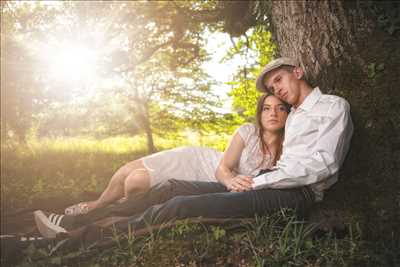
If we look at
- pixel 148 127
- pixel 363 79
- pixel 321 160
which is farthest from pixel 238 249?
pixel 148 127

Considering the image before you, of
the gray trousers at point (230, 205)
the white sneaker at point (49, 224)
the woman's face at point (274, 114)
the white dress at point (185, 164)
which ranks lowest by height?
the white sneaker at point (49, 224)

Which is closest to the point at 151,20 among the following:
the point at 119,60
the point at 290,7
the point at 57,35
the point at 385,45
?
the point at 119,60

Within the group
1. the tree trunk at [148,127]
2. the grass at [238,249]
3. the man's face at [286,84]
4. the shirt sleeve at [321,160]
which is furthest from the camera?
the tree trunk at [148,127]

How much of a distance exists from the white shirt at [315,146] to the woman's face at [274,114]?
51 cm

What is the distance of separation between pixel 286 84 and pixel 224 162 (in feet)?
3.57

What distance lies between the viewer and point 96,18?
9492 mm

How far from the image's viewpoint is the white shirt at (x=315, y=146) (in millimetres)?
3264

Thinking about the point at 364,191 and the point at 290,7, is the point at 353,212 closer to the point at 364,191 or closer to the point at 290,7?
the point at 364,191

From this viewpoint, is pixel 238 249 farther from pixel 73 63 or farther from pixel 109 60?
pixel 73 63

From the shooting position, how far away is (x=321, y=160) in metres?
3.23

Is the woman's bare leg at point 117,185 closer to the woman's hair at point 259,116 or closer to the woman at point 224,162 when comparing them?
the woman at point 224,162

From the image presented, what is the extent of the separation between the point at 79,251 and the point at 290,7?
10.4 feet

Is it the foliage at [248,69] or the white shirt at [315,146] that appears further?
the foliage at [248,69]

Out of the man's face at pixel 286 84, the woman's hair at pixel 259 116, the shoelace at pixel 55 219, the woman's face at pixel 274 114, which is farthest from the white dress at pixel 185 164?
the shoelace at pixel 55 219
